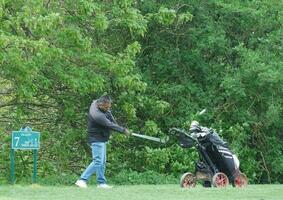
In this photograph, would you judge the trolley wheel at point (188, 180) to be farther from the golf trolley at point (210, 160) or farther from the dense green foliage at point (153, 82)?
the dense green foliage at point (153, 82)

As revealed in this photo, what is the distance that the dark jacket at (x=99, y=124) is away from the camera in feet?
51.8

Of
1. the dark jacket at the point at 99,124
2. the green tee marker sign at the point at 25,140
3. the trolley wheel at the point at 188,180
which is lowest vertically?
the trolley wheel at the point at 188,180

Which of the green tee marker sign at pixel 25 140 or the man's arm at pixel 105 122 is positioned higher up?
the man's arm at pixel 105 122

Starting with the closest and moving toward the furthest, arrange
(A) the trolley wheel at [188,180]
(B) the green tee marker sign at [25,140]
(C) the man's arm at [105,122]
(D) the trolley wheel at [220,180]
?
(C) the man's arm at [105,122], (D) the trolley wheel at [220,180], (A) the trolley wheel at [188,180], (B) the green tee marker sign at [25,140]

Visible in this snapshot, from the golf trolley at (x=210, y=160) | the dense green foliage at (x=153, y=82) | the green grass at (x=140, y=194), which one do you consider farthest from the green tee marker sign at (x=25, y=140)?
the dense green foliage at (x=153, y=82)

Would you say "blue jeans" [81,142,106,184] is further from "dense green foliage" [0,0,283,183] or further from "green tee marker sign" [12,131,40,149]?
"dense green foliage" [0,0,283,183]

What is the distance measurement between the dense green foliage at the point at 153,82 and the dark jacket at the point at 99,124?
5.37m

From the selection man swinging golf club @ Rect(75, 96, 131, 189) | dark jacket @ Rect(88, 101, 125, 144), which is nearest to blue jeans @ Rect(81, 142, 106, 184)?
man swinging golf club @ Rect(75, 96, 131, 189)

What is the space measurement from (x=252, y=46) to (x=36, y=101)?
650 centimetres

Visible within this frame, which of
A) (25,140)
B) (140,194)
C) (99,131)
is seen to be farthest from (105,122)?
(25,140)

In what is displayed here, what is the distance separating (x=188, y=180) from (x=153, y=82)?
916 cm

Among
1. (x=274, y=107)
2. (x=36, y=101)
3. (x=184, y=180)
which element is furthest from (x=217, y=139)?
(x=36, y=101)

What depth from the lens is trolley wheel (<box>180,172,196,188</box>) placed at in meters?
16.4

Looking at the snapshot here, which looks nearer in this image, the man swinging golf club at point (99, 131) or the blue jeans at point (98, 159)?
the man swinging golf club at point (99, 131)
